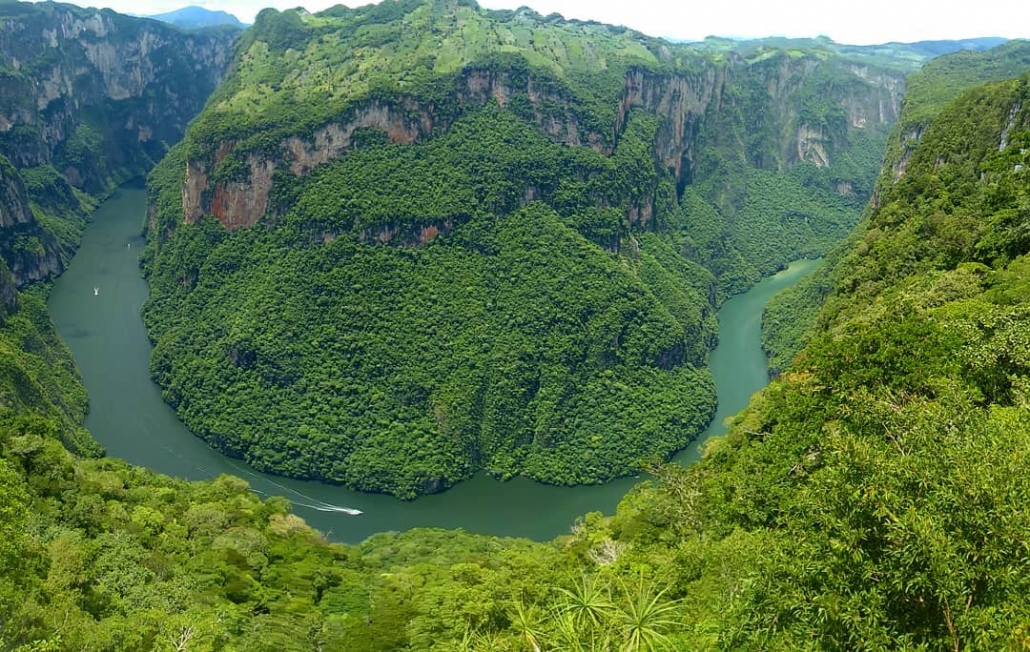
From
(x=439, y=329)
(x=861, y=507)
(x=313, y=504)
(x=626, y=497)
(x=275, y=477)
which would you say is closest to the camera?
(x=861, y=507)

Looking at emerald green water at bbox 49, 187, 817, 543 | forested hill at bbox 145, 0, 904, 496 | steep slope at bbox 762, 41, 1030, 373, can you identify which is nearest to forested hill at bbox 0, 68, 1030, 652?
emerald green water at bbox 49, 187, 817, 543

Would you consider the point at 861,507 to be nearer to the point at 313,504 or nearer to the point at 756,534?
the point at 756,534

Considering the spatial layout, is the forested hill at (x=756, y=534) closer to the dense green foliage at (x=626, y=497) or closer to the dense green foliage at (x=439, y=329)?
the dense green foliage at (x=626, y=497)

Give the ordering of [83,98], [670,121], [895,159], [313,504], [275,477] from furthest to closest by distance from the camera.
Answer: [83,98], [670,121], [895,159], [275,477], [313,504]

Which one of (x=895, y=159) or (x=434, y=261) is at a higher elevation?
(x=895, y=159)

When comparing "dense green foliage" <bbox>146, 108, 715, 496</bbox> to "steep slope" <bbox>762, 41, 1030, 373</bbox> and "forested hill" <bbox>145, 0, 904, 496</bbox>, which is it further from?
"steep slope" <bbox>762, 41, 1030, 373</bbox>

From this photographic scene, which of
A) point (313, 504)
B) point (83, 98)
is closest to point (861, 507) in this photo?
point (313, 504)
